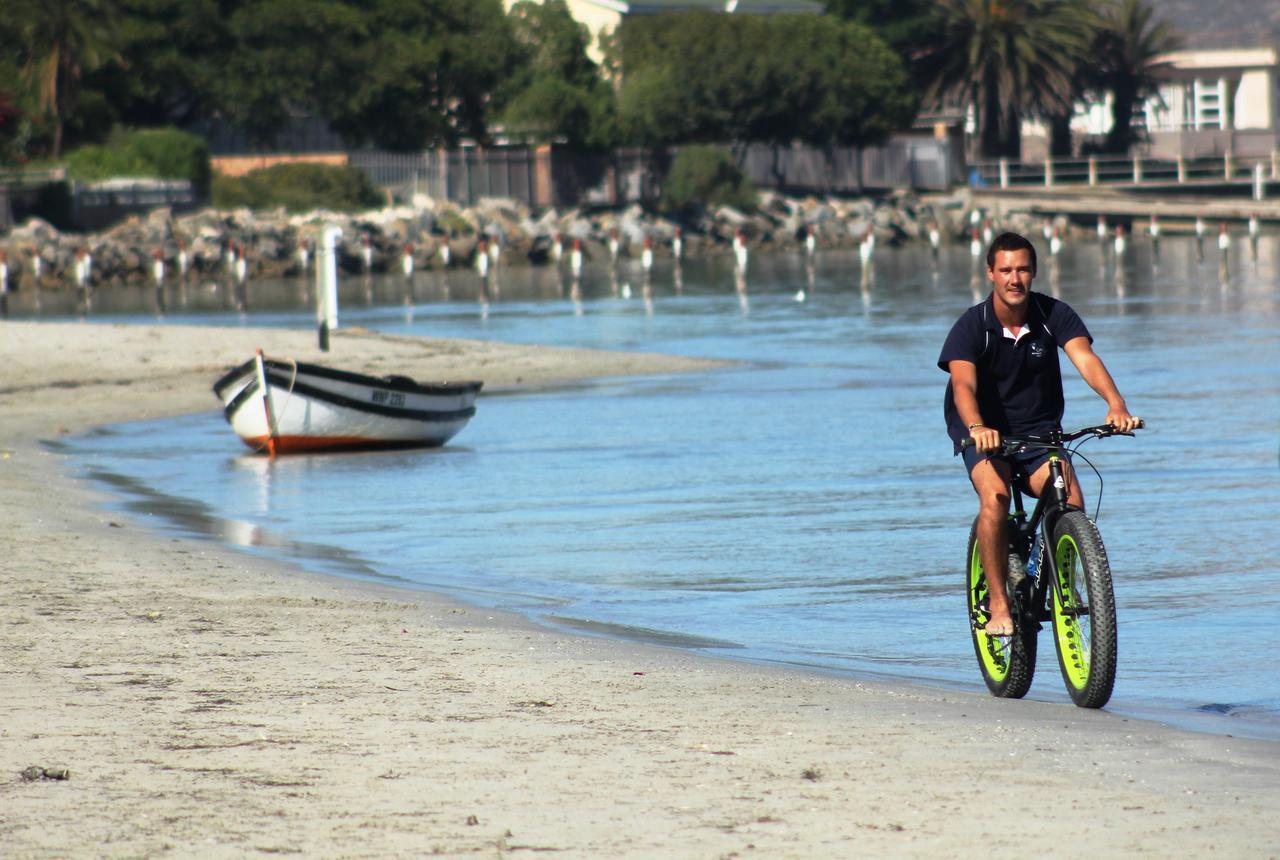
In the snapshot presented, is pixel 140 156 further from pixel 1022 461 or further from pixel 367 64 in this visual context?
pixel 1022 461

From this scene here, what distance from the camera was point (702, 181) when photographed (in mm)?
77875

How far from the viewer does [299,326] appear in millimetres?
42062

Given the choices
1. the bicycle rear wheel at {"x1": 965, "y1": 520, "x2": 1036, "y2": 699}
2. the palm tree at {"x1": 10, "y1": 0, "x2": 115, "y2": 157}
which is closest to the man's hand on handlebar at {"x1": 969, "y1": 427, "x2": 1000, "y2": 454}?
the bicycle rear wheel at {"x1": 965, "y1": 520, "x2": 1036, "y2": 699}

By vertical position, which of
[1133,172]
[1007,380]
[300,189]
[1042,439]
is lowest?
[1042,439]

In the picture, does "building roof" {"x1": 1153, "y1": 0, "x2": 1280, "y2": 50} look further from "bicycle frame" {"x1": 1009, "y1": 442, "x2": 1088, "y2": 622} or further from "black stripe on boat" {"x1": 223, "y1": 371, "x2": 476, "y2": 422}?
"bicycle frame" {"x1": 1009, "y1": 442, "x2": 1088, "y2": 622}

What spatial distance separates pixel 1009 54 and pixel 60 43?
40431 millimetres

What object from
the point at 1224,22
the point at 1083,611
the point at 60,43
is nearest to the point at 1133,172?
the point at 1224,22

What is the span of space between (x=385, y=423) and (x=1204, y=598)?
1157 centimetres

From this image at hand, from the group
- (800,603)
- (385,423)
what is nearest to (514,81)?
(385,423)

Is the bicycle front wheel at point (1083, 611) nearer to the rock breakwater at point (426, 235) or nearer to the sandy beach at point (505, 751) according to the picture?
the sandy beach at point (505, 751)

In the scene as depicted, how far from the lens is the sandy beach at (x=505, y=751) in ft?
18.7

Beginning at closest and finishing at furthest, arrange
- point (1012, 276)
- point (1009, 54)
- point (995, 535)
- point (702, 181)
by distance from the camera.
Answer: point (1012, 276)
point (995, 535)
point (702, 181)
point (1009, 54)

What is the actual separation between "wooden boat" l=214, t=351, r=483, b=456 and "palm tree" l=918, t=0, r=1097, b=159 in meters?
64.5

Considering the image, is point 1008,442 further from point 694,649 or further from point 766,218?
point 766,218
